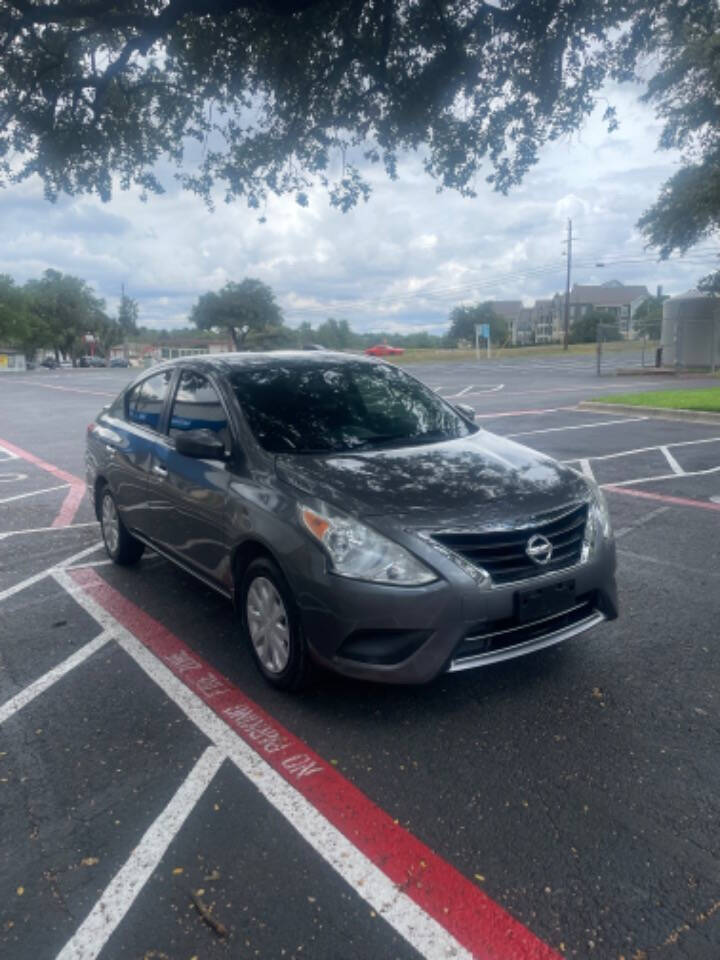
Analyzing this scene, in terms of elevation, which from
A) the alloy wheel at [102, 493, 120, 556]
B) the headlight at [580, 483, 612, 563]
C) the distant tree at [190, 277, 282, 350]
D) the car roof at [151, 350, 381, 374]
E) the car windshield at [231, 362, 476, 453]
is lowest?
the alloy wheel at [102, 493, 120, 556]

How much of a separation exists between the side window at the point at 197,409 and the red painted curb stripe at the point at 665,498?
5126mm

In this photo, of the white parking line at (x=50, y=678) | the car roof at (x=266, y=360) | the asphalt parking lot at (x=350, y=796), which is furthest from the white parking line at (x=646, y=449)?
the white parking line at (x=50, y=678)

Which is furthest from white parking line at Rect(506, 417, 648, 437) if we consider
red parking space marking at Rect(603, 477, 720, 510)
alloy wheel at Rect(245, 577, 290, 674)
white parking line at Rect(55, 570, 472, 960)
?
white parking line at Rect(55, 570, 472, 960)

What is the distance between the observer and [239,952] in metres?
2.12

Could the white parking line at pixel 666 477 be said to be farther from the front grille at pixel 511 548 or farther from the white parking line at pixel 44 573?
the white parking line at pixel 44 573

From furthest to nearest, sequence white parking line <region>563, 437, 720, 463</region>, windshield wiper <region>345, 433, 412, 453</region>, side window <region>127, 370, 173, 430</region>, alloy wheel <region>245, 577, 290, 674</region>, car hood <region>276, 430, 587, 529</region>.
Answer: white parking line <region>563, 437, 720, 463</region> < side window <region>127, 370, 173, 430</region> < windshield wiper <region>345, 433, 412, 453</region> < alloy wheel <region>245, 577, 290, 674</region> < car hood <region>276, 430, 587, 529</region>

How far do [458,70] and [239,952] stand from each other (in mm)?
10819

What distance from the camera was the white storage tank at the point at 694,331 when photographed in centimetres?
2853

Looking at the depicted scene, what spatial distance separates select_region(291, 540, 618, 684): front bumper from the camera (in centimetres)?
313

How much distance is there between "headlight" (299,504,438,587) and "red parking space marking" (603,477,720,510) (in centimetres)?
517

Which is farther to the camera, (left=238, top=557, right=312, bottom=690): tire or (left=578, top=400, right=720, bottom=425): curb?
(left=578, top=400, right=720, bottom=425): curb

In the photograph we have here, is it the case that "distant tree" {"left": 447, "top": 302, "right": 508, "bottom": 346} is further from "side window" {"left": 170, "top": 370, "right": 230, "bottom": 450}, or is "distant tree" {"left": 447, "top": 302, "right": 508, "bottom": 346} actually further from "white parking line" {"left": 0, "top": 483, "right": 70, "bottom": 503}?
"side window" {"left": 170, "top": 370, "right": 230, "bottom": 450}

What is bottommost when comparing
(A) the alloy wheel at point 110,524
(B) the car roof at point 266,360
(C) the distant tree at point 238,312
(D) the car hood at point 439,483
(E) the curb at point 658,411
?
(E) the curb at point 658,411

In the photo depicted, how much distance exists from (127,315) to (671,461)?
4815 inches
